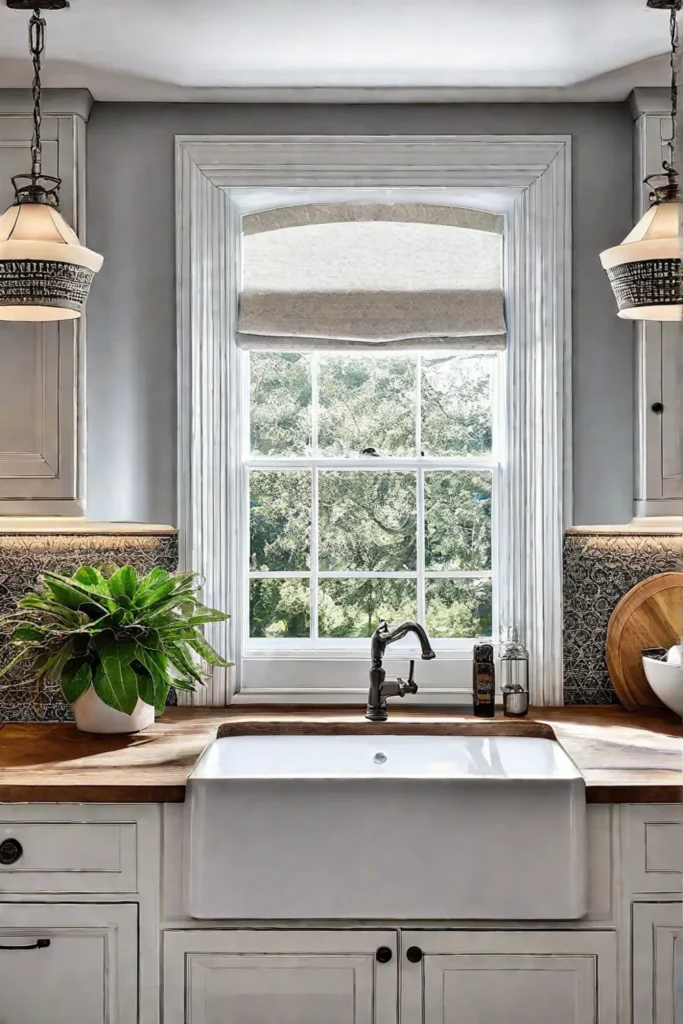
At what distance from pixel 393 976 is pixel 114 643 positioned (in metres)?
0.98

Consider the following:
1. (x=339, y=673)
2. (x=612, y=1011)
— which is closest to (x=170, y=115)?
(x=339, y=673)

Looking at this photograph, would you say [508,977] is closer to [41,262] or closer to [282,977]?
[282,977]

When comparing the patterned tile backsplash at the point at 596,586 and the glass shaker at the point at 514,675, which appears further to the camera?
the patterned tile backsplash at the point at 596,586

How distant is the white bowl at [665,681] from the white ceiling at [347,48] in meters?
1.51

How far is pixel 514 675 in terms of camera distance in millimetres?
2586

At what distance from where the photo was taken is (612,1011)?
6.45ft

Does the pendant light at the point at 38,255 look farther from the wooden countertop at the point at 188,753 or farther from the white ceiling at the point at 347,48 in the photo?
the wooden countertop at the point at 188,753

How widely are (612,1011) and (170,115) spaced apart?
7.98ft

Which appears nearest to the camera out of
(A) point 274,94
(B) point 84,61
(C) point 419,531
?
(B) point 84,61

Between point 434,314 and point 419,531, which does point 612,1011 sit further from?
point 434,314

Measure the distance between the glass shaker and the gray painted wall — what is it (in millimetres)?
388

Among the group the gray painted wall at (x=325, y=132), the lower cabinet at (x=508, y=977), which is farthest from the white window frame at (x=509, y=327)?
the lower cabinet at (x=508, y=977)

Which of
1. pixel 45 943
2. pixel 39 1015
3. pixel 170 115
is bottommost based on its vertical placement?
pixel 39 1015

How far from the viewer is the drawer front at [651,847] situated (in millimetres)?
1973
